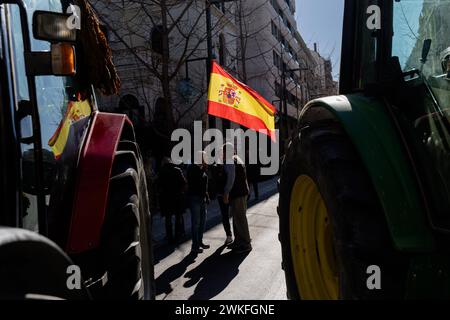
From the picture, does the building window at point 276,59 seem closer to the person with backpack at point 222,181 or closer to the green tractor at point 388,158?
the person with backpack at point 222,181

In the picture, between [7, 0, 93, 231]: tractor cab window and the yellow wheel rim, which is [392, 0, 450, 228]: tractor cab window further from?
[7, 0, 93, 231]: tractor cab window

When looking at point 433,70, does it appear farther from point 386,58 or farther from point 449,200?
point 449,200

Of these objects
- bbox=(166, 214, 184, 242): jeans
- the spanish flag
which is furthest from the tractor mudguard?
bbox=(166, 214, 184, 242): jeans

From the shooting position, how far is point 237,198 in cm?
770

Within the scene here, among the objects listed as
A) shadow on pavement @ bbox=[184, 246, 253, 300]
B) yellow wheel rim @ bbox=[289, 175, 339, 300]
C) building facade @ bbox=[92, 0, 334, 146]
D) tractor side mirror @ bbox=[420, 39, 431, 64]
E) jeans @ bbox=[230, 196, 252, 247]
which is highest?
building facade @ bbox=[92, 0, 334, 146]

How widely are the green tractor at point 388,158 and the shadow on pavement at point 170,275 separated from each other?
316 centimetres

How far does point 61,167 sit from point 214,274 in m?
3.94

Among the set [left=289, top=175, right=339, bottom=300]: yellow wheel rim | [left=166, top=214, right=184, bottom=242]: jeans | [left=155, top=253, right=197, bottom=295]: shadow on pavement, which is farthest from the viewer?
[left=166, top=214, right=184, bottom=242]: jeans

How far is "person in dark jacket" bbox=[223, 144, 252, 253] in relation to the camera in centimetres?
748

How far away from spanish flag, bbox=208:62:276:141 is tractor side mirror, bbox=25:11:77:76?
4633 millimetres

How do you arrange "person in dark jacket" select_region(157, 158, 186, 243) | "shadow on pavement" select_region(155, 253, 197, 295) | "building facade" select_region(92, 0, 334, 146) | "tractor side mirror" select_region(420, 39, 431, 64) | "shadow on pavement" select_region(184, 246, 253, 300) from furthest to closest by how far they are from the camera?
"building facade" select_region(92, 0, 334, 146) → "person in dark jacket" select_region(157, 158, 186, 243) → "shadow on pavement" select_region(155, 253, 197, 295) → "shadow on pavement" select_region(184, 246, 253, 300) → "tractor side mirror" select_region(420, 39, 431, 64)

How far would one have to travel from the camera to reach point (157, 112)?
1984cm

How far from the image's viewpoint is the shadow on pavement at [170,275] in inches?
222

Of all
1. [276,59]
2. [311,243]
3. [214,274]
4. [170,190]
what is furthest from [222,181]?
[276,59]
